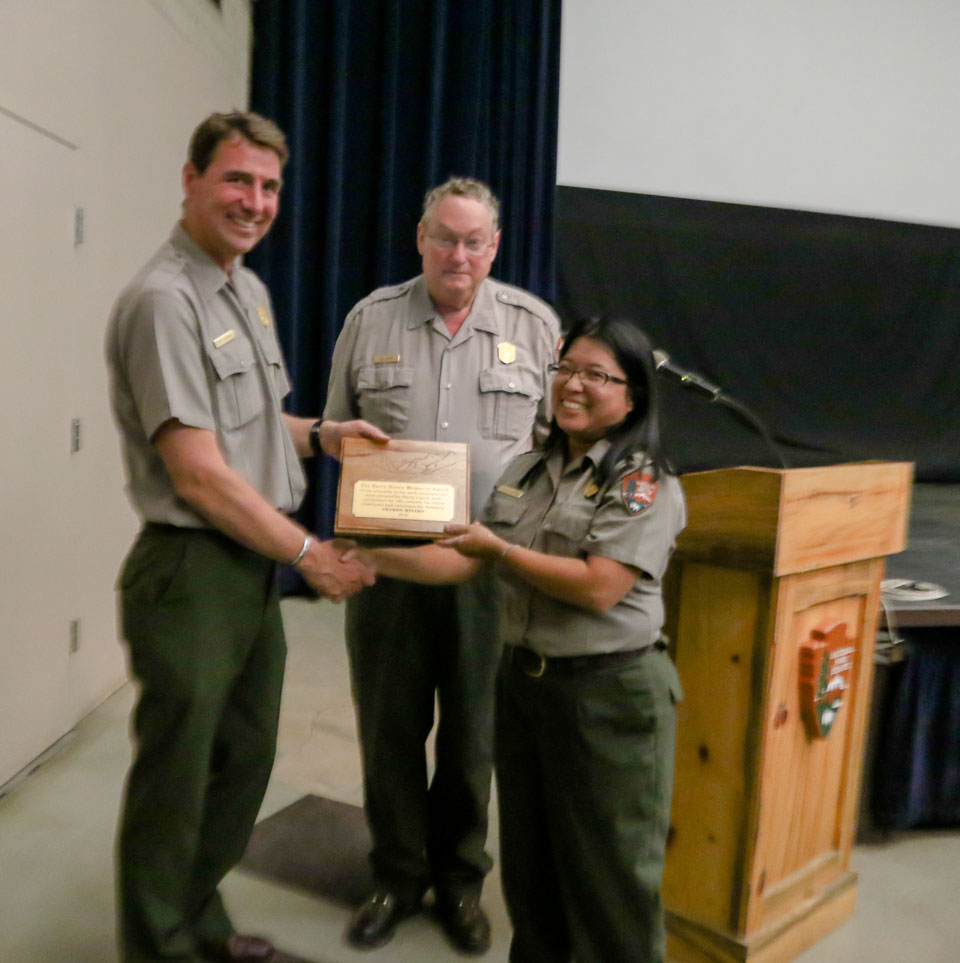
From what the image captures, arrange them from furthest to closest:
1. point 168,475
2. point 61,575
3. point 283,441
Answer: point 61,575
point 283,441
point 168,475

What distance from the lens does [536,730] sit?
1.37 meters

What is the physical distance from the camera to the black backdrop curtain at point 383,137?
171 inches

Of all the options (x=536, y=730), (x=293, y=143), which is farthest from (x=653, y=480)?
(x=293, y=143)

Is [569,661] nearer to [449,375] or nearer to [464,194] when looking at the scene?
[449,375]

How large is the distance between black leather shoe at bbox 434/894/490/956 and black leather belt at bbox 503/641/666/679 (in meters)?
0.68

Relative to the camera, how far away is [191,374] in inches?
54.6

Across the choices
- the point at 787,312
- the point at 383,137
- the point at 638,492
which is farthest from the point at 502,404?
the point at 787,312

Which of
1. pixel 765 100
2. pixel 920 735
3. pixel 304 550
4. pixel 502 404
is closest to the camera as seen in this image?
pixel 304 550

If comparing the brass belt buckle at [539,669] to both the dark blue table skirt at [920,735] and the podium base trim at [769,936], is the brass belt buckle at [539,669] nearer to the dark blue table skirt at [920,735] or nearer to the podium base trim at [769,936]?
the podium base trim at [769,936]

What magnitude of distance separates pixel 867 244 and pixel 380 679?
13.6 feet

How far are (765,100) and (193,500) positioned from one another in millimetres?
4224

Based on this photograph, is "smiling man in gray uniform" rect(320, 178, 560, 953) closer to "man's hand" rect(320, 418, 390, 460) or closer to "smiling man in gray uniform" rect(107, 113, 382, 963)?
"man's hand" rect(320, 418, 390, 460)

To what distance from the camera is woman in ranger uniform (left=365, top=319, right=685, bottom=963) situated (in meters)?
1.30

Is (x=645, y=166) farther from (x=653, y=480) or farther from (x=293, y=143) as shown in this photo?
(x=653, y=480)
